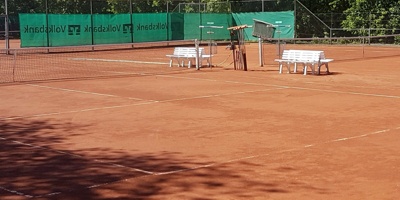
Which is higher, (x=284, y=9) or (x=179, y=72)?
(x=284, y=9)

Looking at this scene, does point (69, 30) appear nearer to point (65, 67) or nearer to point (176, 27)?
point (176, 27)

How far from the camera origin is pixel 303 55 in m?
19.9

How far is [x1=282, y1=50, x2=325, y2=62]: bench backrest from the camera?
1939 cm

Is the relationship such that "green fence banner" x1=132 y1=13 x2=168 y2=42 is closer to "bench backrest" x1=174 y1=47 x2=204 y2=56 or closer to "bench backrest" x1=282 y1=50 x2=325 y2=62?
"bench backrest" x1=174 y1=47 x2=204 y2=56

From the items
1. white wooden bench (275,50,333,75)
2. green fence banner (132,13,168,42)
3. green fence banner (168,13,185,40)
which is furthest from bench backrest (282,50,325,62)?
Result: green fence banner (168,13,185,40)

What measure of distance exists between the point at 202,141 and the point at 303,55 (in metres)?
11.6

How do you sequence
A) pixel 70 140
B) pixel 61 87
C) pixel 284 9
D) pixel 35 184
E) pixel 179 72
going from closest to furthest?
pixel 35 184
pixel 70 140
pixel 61 87
pixel 179 72
pixel 284 9

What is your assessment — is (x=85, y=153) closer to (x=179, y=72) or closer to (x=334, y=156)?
(x=334, y=156)

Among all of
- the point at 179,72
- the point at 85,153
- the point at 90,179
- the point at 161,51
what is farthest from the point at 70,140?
the point at 161,51

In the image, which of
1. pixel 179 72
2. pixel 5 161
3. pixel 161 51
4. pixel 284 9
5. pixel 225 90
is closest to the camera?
pixel 5 161

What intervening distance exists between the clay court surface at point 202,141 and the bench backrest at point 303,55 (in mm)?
2806

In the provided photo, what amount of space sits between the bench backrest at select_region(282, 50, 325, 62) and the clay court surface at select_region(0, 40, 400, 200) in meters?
2.81

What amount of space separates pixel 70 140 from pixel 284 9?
33.5 meters

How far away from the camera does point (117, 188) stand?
256 inches
